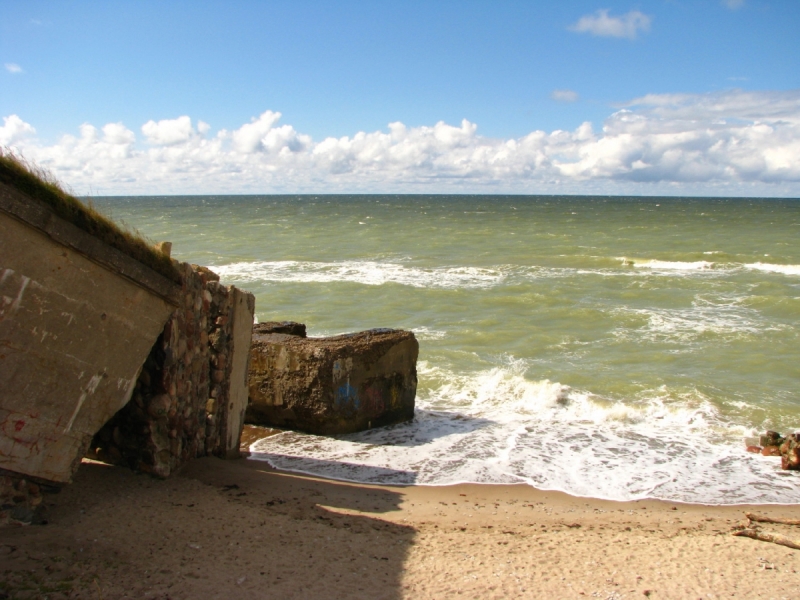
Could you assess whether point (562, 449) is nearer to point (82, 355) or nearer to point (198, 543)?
point (198, 543)

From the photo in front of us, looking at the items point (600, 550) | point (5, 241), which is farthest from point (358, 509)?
point (5, 241)

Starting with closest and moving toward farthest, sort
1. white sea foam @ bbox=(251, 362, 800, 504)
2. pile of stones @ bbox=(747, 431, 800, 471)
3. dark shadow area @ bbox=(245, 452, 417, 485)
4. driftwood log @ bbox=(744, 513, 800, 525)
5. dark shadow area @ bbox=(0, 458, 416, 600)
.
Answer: dark shadow area @ bbox=(0, 458, 416, 600), driftwood log @ bbox=(744, 513, 800, 525), dark shadow area @ bbox=(245, 452, 417, 485), white sea foam @ bbox=(251, 362, 800, 504), pile of stones @ bbox=(747, 431, 800, 471)

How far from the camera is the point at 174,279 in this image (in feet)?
21.0

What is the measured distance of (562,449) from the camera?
31.2ft

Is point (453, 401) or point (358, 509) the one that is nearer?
point (358, 509)

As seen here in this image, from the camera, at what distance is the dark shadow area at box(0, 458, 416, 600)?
467 cm

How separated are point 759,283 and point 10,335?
24.8 m

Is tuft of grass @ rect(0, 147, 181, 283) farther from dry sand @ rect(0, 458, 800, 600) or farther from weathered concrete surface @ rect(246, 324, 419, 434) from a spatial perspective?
weathered concrete surface @ rect(246, 324, 419, 434)

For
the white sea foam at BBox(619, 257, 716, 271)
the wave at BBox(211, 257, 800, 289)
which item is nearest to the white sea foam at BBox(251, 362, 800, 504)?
the wave at BBox(211, 257, 800, 289)

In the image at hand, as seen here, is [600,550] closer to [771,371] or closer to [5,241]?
[5,241]

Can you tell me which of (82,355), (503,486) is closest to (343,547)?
(82,355)

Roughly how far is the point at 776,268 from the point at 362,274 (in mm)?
17369

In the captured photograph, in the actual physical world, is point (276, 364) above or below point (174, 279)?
below

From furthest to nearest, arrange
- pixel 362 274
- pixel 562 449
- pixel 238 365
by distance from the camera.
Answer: pixel 362 274 → pixel 562 449 → pixel 238 365
